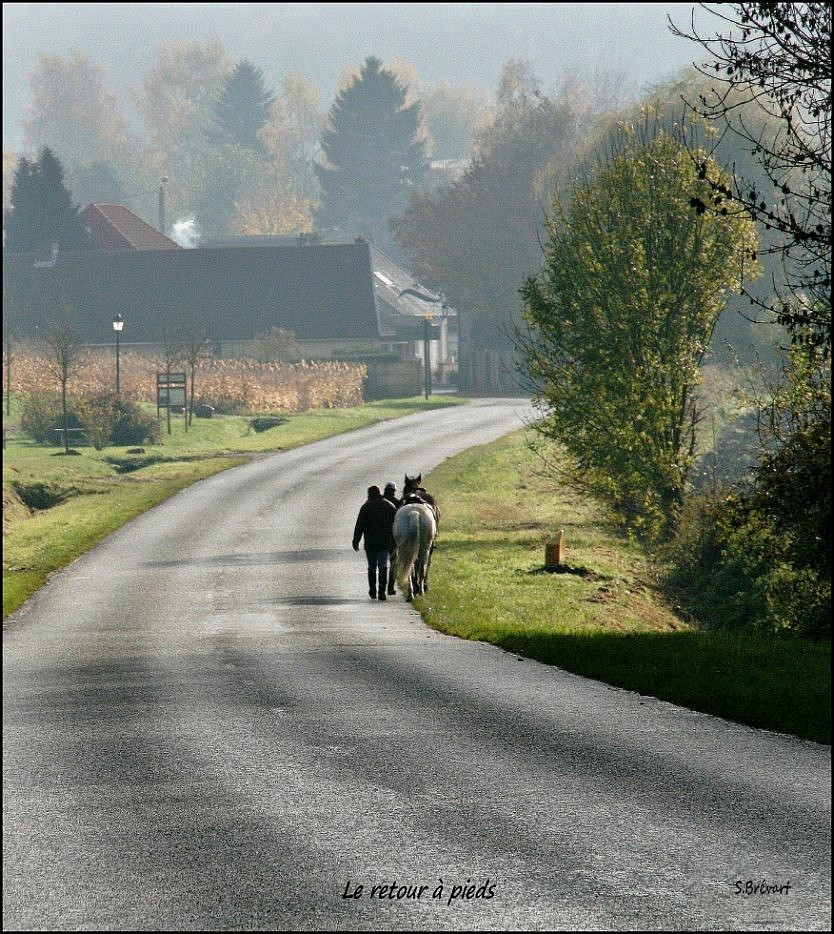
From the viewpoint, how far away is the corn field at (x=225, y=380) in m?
69.2

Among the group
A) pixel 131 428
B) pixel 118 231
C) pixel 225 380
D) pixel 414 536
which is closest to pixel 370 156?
pixel 118 231

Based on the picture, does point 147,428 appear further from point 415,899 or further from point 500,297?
point 415,899

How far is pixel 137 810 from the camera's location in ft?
34.3

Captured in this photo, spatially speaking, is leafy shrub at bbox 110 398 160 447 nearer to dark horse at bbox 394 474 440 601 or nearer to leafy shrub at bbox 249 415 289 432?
leafy shrub at bbox 249 415 289 432

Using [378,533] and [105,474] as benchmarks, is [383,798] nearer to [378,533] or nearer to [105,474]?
[378,533]

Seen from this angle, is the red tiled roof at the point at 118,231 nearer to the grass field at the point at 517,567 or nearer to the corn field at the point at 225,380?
the corn field at the point at 225,380

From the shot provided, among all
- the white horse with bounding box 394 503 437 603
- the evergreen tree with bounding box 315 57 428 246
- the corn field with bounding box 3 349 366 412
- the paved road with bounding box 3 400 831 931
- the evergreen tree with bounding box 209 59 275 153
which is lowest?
the paved road with bounding box 3 400 831 931

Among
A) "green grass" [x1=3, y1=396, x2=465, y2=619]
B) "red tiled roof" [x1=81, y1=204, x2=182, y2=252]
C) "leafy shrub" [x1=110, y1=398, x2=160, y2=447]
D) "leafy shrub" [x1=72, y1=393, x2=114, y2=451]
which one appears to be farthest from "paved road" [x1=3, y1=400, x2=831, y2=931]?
"red tiled roof" [x1=81, y1=204, x2=182, y2=252]

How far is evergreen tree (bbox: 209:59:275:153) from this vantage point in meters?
180

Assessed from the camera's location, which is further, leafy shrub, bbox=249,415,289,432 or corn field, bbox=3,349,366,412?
corn field, bbox=3,349,366,412

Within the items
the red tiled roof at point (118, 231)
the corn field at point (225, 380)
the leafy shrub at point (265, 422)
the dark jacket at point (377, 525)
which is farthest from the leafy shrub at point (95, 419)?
the red tiled roof at point (118, 231)

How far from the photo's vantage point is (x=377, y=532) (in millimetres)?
26734

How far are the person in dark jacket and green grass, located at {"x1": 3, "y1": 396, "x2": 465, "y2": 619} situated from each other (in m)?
6.80

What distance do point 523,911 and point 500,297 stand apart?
89.1m
